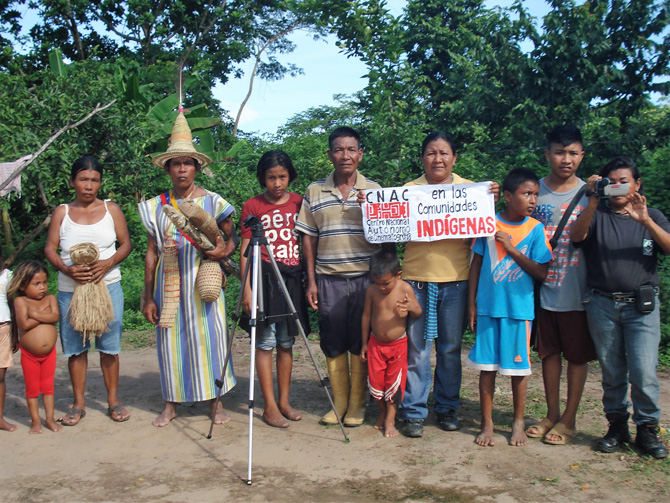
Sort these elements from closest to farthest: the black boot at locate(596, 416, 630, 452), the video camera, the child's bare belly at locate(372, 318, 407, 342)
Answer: the video camera
the black boot at locate(596, 416, 630, 452)
the child's bare belly at locate(372, 318, 407, 342)

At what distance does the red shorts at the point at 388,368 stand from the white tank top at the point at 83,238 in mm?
2237

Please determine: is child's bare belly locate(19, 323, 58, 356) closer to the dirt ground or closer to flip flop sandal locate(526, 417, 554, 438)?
the dirt ground

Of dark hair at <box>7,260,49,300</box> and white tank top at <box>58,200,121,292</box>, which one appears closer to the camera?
dark hair at <box>7,260,49,300</box>

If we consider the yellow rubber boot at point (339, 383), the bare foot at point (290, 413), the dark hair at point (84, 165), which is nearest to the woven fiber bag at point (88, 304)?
the dark hair at point (84, 165)

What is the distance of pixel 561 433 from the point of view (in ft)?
13.8

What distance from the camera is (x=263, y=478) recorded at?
375cm

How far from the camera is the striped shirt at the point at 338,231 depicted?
452cm

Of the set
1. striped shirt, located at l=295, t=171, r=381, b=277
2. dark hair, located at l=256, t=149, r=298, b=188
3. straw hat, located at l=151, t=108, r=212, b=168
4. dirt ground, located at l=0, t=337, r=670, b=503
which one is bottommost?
dirt ground, located at l=0, t=337, r=670, b=503

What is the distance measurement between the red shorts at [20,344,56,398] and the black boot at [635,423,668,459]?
4.26 metres

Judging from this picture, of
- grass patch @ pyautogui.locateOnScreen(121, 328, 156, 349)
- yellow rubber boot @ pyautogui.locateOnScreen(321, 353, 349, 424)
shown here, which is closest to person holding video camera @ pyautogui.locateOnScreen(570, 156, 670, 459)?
yellow rubber boot @ pyautogui.locateOnScreen(321, 353, 349, 424)

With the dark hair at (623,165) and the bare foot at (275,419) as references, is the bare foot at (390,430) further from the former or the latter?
the dark hair at (623,165)

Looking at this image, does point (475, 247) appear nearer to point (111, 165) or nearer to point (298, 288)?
point (298, 288)

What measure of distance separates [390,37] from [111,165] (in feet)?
14.7

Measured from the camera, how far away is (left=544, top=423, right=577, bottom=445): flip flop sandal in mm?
4168
